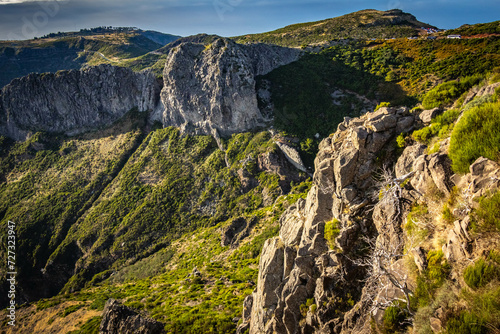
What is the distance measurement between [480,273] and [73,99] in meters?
111

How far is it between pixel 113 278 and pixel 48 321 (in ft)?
54.9

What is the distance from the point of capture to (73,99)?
88.4 meters

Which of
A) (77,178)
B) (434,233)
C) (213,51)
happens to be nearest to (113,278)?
(77,178)

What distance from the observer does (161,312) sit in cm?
2869

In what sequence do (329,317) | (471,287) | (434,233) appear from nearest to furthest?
1. (471,287)
2. (434,233)
3. (329,317)

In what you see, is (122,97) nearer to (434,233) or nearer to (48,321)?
(48,321)

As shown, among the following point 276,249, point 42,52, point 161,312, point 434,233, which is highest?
point 42,52

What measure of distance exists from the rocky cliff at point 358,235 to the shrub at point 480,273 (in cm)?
64

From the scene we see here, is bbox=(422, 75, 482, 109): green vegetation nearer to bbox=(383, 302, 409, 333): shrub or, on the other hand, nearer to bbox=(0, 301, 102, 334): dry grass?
bbox=(383, 302, 409, 333): shrub

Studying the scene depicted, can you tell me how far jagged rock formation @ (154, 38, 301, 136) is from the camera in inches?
2682

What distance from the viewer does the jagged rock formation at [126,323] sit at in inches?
886

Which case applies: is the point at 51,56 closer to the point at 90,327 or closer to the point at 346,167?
the point at 90,327

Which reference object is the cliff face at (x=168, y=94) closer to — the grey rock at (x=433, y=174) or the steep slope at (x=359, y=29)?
the steep slope at (x=359, y=29)

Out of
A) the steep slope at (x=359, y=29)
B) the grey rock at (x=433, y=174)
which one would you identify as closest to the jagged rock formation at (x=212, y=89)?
the steep slope at (x=359, y=29)
